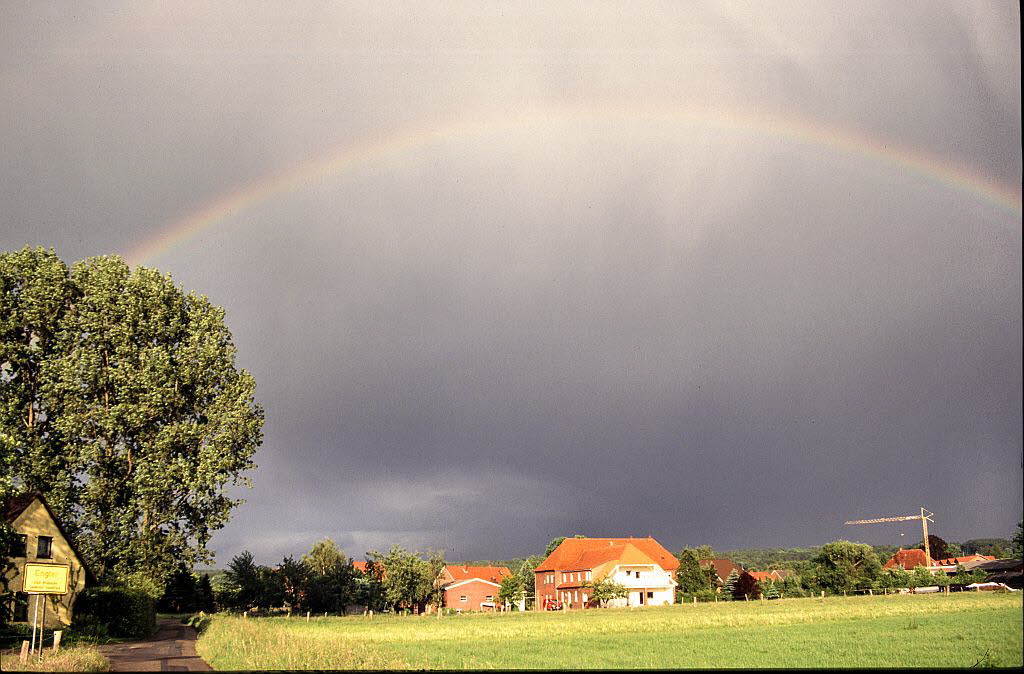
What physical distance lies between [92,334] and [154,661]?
28.3 meters

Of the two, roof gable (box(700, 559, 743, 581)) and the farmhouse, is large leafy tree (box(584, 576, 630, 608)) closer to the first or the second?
the farmhouse

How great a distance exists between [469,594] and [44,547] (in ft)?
285

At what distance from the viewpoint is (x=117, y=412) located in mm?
49906

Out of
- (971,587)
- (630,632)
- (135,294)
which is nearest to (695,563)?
(971,587)

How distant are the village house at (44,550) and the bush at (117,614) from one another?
9.94ft

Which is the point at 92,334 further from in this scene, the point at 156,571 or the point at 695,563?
the point at 695,563

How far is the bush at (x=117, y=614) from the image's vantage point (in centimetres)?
4484

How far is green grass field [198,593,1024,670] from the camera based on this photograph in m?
27.9

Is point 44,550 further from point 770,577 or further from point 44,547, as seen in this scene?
point 770,577

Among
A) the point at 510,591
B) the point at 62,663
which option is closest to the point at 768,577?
the point at 510,591

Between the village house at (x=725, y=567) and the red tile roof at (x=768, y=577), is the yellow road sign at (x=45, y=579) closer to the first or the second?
the red tile roof at (x=768, y=577)

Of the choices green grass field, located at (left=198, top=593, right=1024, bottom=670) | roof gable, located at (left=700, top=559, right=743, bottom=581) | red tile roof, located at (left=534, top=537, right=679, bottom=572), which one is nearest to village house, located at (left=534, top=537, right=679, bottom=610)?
red tile roof, located at (left=534, top=537, right=679, bottom=572)

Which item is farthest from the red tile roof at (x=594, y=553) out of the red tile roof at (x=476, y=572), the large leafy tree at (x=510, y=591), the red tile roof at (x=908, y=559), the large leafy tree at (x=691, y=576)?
the red tile roof at (x=908, y=559)

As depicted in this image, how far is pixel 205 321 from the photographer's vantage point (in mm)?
55312
